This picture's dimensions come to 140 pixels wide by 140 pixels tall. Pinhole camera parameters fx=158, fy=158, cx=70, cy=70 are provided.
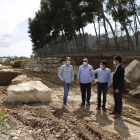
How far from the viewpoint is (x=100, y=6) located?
17.4m

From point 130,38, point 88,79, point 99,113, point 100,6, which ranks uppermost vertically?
point 100,6

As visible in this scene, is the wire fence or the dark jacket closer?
the dark jacket

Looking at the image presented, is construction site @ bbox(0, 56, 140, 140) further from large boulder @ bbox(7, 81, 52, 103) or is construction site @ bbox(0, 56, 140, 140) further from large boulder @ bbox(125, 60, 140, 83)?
large boulder @ bbox(125, 60, 140, 83)

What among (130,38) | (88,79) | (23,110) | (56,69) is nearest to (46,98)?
(23,110)

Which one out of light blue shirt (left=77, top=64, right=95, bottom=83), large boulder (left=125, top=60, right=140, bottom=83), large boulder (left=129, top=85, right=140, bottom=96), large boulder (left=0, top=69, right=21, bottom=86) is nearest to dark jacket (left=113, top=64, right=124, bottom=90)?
light blue shirt (left=77, top=64, right=95, bottom=83)

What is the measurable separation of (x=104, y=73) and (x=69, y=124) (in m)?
2.06

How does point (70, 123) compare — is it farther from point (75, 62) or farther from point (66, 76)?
point (75, 62)

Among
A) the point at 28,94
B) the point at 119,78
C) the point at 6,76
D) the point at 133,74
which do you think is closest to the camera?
the point at 119,78

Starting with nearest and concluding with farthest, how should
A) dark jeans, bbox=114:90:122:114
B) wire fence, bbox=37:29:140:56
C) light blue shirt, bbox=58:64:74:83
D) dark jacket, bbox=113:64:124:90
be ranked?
dark jacket, bbox=113:64:124:90, dark jeans, bbox=114:90:122:114, light blue shirt, bbox=58:64:74:83, wire fence, bbox=37:29:140:56

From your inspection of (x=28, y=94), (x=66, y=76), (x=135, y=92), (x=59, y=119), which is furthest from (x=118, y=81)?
(x=28, y=94)

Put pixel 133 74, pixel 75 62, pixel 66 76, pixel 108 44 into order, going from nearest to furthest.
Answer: pixel 66 76 < pixel 133 74 < pixel 108 44 < pixel 75 62

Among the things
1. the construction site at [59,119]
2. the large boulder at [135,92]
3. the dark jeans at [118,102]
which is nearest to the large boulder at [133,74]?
the construction site at [59,119]

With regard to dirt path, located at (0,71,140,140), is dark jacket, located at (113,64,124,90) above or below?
above

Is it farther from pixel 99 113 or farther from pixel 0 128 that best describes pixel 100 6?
pixel 0 128
